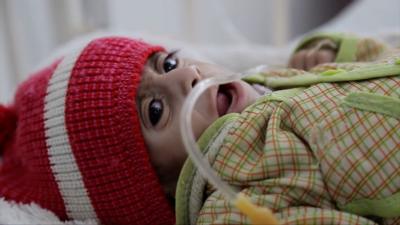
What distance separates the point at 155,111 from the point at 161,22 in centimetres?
109

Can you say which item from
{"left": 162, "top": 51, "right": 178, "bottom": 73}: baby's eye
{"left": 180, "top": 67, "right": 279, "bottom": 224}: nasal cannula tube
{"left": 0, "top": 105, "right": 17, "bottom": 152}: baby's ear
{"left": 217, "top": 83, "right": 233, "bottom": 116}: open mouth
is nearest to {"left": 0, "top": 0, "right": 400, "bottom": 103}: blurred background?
{"left": 0, "top": 105, "right": 17, "bottom": 152}: baby's ear

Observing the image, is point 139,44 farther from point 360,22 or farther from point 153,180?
point 360,22

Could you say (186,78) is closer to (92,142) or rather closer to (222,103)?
(222,103)

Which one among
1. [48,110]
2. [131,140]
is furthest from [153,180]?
[48,110]

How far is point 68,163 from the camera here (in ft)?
2.43

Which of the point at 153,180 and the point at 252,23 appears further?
the point at 252,23

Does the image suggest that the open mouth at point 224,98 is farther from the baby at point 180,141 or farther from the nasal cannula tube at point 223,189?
the nasal cannula tube at point 223,189

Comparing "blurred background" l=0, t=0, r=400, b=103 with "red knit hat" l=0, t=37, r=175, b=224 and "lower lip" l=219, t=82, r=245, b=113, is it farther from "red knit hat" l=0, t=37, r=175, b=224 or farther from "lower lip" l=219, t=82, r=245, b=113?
"lower lip" l=219, t=82, r=245, b=113

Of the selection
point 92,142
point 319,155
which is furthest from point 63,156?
point 319,155

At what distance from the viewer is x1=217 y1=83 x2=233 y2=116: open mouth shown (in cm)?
76

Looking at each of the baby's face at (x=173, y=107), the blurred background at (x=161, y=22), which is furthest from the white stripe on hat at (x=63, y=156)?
the blurred background at (x=161, y=22)

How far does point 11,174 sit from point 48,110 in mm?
204

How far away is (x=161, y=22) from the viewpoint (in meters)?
1.77

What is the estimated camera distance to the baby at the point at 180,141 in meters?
0.58
